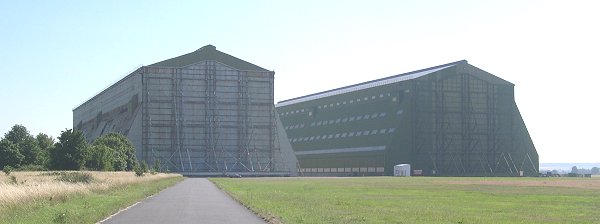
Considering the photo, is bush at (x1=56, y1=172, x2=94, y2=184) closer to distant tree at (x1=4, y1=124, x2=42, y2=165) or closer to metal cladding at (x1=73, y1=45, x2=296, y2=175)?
distant tree at (x1=4, y1=124, x2=42, y2=165)

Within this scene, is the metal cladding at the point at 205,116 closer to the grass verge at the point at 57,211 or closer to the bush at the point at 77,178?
the bush at the point at 77,178

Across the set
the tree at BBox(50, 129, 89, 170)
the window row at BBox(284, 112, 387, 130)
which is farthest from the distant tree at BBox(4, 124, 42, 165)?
the window row at BBox(284, 112, 387, 130)

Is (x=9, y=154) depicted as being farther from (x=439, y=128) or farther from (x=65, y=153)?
(x=439, y=128)

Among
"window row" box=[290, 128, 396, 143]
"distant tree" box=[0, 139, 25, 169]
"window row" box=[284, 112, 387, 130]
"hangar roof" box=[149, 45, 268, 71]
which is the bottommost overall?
"distant tree" box=[0, 139, 25, 169]

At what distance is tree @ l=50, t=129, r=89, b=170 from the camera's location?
81.4 m

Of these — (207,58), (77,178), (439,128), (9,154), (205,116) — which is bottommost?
(77,178)

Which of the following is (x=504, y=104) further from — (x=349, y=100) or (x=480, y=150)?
(x=349, y=100)

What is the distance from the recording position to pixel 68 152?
268 ft

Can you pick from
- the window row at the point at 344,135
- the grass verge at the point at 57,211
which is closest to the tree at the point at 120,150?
the window row at the point at 344,135

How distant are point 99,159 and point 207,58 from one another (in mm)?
61013

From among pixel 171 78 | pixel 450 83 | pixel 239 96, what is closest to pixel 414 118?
pixel 450 83

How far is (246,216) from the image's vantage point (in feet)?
94.3

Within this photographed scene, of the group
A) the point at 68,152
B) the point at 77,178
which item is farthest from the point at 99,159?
the point at 77,178

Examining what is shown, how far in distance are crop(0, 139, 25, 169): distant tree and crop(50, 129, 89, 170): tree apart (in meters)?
17.9
